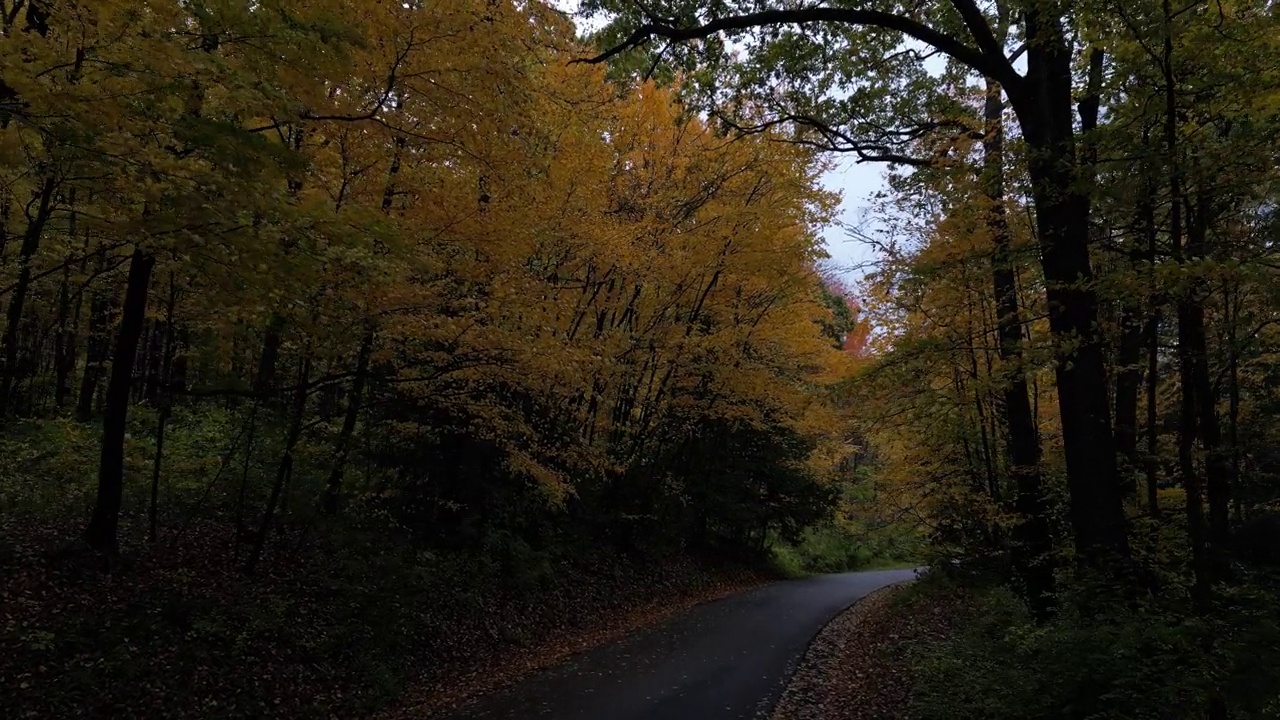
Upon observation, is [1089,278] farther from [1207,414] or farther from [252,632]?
[252,632]

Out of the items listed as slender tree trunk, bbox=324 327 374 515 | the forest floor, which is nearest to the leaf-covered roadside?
slender tree trunk, bbox=324 327 374 515

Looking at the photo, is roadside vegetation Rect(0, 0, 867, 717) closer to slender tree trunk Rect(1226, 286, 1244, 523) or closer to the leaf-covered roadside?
the leaf-covered roadside

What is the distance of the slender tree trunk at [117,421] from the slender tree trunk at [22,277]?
0.94 metres

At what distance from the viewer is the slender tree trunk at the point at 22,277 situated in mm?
7973

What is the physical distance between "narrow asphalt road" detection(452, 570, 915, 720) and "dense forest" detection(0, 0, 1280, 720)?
1.49 meters

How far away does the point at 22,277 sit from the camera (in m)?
9.25

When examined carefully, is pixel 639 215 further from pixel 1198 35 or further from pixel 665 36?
pixel 1198 35

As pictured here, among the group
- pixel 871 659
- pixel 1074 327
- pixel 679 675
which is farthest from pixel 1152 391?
pixel 679 675

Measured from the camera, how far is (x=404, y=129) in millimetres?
7500

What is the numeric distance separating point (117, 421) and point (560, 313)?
5.57 meters

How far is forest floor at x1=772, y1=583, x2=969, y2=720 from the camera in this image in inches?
305

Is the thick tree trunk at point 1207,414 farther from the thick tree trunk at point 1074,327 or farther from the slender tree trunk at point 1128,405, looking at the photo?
the slender tree trunk at point 1128,405

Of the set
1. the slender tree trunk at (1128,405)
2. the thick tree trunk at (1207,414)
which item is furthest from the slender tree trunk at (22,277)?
the slender tree trunk at (1128,405)

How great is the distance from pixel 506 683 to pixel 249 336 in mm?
6219
